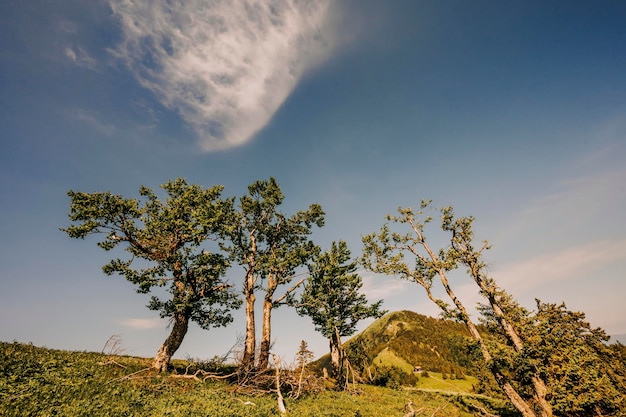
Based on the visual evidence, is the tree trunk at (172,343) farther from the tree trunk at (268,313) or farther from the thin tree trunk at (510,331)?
the thin tree trunk at (510,331)

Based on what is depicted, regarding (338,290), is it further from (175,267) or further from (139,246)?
(139,246)

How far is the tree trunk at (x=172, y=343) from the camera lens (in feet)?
48.6

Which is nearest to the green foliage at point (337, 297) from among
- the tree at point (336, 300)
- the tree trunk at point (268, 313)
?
the tree at point (336, 300)

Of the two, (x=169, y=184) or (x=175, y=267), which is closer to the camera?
(x=175, y=267)

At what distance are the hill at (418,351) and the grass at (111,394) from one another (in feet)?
39.9

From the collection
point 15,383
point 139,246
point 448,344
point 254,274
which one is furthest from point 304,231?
point 448,344

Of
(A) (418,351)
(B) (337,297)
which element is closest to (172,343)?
(B) (337,297)

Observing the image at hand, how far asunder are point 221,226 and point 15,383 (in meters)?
11.4

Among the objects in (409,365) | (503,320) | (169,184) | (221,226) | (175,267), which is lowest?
(409,365)

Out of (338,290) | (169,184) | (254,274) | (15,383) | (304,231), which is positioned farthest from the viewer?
(338,290)

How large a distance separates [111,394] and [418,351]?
5679cm

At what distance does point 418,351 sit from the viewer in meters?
52.2

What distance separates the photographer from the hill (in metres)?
36.0

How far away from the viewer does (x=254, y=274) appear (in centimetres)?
2044
